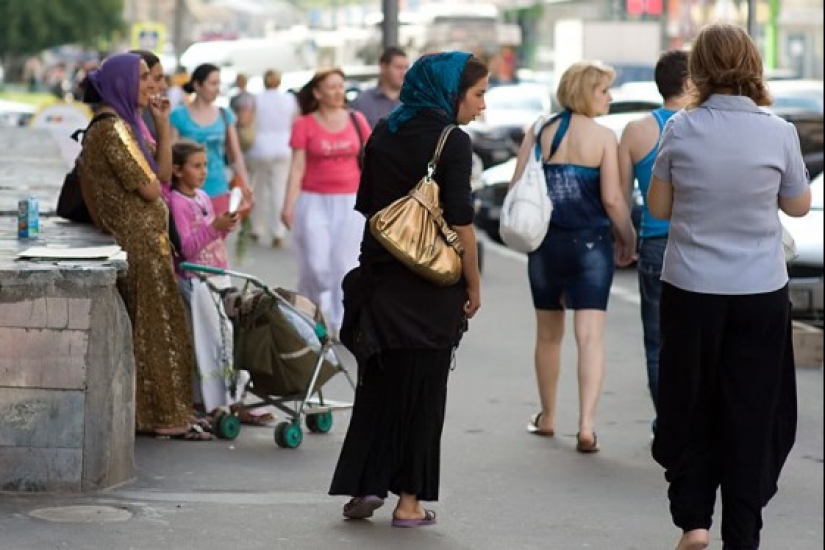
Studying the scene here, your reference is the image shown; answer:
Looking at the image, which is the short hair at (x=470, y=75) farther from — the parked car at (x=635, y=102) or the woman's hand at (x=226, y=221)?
the parked car at (x=635, y=102)

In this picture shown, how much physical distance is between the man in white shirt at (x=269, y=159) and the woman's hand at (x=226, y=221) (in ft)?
37.2

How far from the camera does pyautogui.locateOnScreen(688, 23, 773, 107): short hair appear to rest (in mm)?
6848

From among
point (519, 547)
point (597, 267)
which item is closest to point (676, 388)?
point (519, 547)

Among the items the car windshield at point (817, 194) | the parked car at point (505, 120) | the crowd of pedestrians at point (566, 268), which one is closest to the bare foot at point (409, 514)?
the crowd of pedestrians at point (566, 268)

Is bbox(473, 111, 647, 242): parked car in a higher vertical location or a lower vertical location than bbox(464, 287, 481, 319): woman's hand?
lower

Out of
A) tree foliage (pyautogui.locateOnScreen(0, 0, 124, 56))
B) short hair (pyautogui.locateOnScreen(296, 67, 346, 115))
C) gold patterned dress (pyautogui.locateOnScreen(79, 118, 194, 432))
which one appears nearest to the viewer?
gold patterned dress (pyautogui.locateOnScreen(79, 118, 194, 432))

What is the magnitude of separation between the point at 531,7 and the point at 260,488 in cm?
8050

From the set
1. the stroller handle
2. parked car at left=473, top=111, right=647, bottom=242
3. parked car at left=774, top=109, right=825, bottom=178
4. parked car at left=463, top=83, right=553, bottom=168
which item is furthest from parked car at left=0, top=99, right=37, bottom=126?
the stroller handle

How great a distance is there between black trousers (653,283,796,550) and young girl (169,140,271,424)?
10.4ft

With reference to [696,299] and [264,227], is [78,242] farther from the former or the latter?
[264,227]

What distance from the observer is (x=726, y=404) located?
274 inches

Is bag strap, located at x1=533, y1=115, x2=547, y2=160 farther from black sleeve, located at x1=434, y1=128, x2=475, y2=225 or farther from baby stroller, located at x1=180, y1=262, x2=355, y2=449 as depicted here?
black sleeve, located at x1=434, y1=128, x2=475, y2=225

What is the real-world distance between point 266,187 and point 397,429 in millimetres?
14300

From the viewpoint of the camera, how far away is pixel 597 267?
Result: 9.84 m
